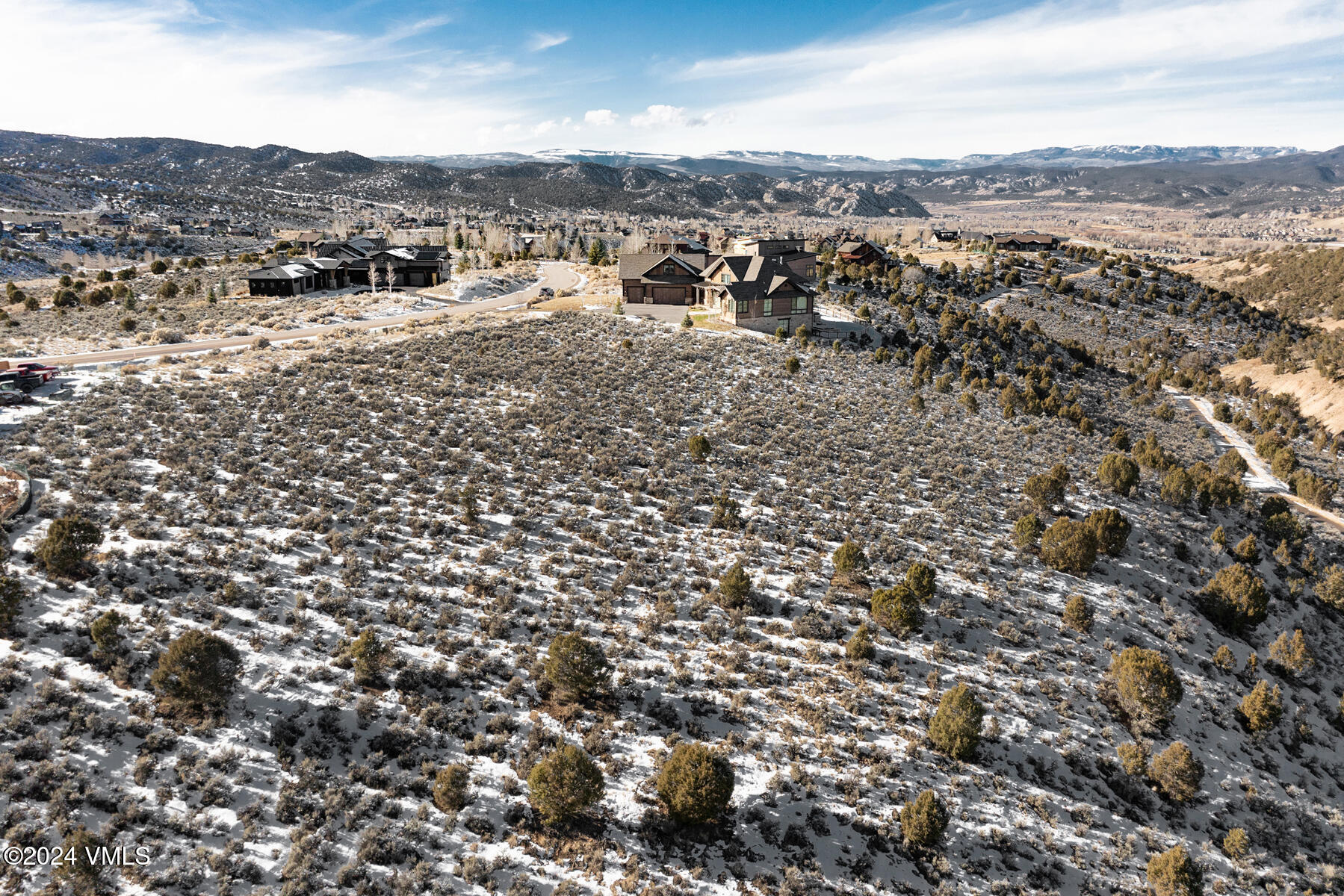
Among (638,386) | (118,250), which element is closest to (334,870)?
(638,386)

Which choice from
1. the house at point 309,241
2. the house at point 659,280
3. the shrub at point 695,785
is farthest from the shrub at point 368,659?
the house at point 309,241

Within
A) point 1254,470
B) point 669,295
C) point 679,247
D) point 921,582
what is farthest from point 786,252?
point 921,582

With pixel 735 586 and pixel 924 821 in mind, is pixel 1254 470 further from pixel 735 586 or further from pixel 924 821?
pixel 924 821

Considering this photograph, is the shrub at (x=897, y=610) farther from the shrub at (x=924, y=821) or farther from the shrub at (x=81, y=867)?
the shrub at (x=81, y=867)

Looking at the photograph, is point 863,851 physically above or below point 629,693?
below

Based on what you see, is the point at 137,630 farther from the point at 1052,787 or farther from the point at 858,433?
the point at 858,433

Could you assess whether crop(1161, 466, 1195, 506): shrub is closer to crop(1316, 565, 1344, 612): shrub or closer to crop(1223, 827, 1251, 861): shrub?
crop(1316, 565, 1344, 612): shrub
